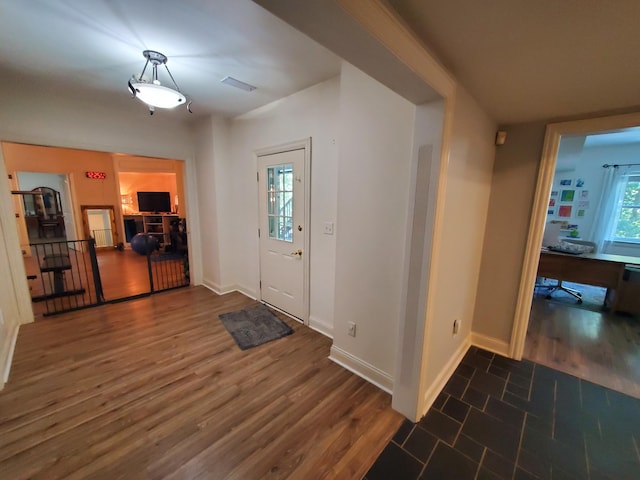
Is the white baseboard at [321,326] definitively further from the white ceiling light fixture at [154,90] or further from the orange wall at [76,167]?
the orange wall at [76,167]

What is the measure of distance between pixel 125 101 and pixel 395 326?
4.10 metres

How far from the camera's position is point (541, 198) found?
216 centimetres

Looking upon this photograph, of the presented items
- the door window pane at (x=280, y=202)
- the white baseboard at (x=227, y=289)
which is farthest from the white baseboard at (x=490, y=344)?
the white baseboard at (x=227, y=289)

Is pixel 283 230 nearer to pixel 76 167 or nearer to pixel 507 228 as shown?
pixel 507 228

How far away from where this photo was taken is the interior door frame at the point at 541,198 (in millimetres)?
1869

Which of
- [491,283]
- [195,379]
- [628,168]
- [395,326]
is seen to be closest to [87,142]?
[195,379]

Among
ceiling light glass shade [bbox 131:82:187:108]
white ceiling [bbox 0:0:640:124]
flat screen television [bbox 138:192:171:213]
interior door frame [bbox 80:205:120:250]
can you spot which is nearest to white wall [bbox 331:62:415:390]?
white ceiling [bbox 0:0:640:124]

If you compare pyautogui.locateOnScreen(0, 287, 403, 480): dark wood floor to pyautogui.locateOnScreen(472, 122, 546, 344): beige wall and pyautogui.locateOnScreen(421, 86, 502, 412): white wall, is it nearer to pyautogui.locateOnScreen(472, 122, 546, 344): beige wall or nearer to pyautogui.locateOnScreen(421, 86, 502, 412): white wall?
pyautogui.locateOnScreen(421, 86, 502, 412): white wall

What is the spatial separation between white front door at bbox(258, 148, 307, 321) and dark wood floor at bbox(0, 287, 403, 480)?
1.94 feet

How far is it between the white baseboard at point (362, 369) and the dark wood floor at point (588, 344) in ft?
5.30

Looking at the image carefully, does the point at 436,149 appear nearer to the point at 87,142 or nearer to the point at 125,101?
the point at 125,101

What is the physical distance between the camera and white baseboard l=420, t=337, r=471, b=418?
1812 mm

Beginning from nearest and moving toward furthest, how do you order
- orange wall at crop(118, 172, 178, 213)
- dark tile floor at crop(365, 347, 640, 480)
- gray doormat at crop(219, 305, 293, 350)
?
1. dark tile floor at crop(365, 347, 640, 480)
2. gray doormat at crop(219, 305, 293, 350)
3. orange wall at crop(118, 172, 178, 213)

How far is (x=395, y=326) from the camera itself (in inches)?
73.0
